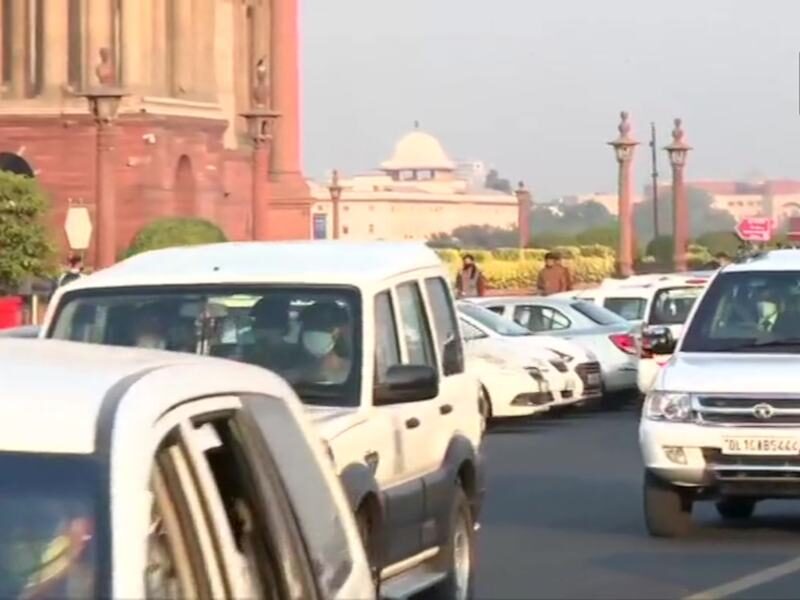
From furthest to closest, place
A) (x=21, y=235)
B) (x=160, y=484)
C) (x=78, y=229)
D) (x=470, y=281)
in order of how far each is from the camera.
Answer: (x=21, y=235) → (x=78, y=229) → (x=470, y=281) → (x=160, y=484)

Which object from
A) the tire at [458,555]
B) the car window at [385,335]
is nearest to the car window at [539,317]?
the tire at [458,555]

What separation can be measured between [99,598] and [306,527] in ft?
4.12

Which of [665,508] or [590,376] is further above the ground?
[590,376]

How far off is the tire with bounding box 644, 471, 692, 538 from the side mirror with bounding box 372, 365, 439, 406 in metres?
4.60

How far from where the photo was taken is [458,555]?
11953 mm

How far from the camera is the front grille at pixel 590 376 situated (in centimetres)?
2719

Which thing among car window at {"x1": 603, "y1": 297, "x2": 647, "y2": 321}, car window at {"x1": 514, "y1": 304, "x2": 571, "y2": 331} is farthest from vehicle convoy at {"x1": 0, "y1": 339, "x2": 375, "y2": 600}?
car window at {"x1": 603, "y1": 297, "x2": 647, "y2": 321}

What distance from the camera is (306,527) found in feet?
16.5

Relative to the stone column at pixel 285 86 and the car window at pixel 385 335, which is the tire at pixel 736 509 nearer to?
the car window at pixel 385 335

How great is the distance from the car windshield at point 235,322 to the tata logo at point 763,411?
447 centimetres

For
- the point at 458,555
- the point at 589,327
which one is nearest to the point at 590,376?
the point at 589,327

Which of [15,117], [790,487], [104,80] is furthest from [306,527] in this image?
[15,117]

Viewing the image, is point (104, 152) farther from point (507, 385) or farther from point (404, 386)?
point (404, 386)

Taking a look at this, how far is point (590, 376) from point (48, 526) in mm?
23641
